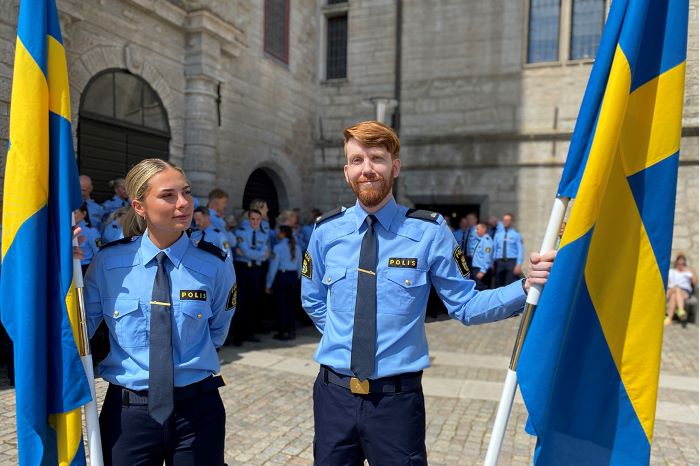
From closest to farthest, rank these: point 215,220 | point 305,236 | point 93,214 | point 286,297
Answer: point 93,214, point 215,220, point 286,297, point 305,236

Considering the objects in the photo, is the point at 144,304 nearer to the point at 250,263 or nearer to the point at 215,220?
the point at 215,220

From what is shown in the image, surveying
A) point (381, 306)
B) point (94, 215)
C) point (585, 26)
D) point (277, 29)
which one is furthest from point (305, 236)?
point (585, 26)

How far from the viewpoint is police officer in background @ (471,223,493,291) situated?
1224 cm

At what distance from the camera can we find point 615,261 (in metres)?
2.28

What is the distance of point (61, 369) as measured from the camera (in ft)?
7.26

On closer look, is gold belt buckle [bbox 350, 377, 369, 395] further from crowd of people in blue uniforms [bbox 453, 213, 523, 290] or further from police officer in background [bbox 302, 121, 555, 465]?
crowd of people in blue uniforms [bbox 453, 213, 523, 290]

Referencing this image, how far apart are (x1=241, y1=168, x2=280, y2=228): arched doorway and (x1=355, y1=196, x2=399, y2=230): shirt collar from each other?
10593 mm

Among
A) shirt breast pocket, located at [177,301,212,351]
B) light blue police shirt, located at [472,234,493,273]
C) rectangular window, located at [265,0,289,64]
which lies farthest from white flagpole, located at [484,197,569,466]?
rectangular window, located at [265,0,289,64]

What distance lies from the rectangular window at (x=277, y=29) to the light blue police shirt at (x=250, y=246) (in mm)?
6425

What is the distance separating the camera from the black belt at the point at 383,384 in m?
2.24

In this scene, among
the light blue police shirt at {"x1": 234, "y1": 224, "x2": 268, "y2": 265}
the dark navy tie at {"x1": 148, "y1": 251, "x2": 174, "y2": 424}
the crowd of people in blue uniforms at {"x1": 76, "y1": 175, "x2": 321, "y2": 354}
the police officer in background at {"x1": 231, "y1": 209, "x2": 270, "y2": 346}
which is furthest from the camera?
the light blue police shirt at {"x1": 234, "y1": 224, "x2": 268, "y2": 265}

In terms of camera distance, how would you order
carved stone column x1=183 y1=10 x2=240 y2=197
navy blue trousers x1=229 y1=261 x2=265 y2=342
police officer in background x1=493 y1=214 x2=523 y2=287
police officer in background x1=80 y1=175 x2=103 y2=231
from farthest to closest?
police officer in background x1=493 y1=214 x2=523 y2=287, carved stone column x1=183 y1=10 x2=240 y2=197, navy blue trousers x1=229 y1=261 x2=265 y2=342, police officer in background x1=80 y1=175 x2=103 y2=231

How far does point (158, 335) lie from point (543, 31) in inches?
582

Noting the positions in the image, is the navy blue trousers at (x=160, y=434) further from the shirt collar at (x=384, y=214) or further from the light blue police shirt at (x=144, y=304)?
the shirt collar at (x=384, y=214)
